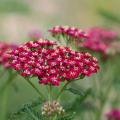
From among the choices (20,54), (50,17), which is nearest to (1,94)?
(20,54)

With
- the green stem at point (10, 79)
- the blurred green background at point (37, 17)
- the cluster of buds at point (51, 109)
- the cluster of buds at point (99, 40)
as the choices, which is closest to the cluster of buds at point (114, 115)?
the cluster of buds at point (99, 40)

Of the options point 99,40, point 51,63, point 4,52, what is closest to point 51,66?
point 51,63

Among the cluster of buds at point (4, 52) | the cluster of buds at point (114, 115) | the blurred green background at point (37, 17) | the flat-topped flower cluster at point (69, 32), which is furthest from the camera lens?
the blurred green background at point (37, 17)

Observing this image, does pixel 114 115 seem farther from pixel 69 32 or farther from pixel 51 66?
pixel 51 66

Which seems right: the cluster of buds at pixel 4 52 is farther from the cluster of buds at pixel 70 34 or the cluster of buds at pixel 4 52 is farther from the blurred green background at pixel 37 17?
the blurred green background at pixel 37 17

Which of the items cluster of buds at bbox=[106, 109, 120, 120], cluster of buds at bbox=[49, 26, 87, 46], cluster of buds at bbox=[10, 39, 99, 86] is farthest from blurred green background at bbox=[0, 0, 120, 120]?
cluster of buds at bbox=[10, 39, 99, 86]
